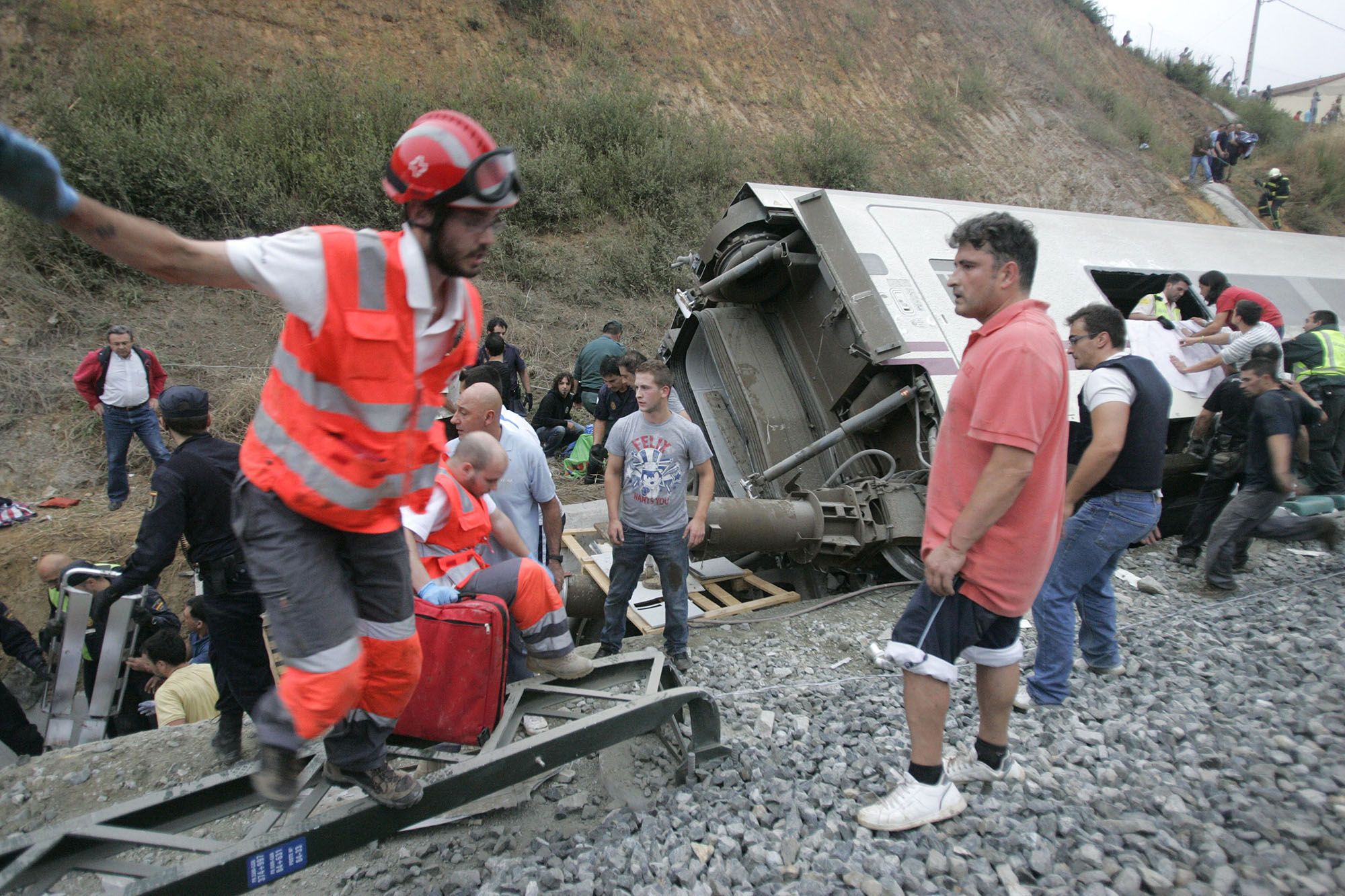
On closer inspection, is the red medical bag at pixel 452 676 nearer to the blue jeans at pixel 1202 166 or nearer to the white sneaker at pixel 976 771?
the white sneaker at pixel 976 771

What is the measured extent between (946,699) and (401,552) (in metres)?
1.71

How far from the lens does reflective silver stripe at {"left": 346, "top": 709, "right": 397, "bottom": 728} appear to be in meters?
2.22

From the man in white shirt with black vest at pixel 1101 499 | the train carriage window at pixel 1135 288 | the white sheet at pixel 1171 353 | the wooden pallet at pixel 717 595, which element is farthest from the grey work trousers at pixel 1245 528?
the wooden pallet at pixel 717 595

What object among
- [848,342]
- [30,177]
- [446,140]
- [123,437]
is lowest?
[123,437]

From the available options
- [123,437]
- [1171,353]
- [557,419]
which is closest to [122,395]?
[123,437]

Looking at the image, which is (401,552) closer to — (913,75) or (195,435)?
(195,435)

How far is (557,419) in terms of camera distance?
31.2 ft

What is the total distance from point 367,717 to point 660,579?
8.10ft

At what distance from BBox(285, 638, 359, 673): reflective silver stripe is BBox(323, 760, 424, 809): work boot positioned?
1.54ft

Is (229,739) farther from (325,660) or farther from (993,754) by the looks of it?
(993,754)

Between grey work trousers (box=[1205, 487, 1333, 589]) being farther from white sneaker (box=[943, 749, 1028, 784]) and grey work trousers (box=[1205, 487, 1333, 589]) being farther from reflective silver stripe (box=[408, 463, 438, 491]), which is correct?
reflective silver stripe (box=[408, 463, 438, 491])

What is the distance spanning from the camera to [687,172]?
14.1 meters

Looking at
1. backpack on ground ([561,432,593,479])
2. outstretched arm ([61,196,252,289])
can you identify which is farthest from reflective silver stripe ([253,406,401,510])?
backpack on ground ([561,432,593,479])

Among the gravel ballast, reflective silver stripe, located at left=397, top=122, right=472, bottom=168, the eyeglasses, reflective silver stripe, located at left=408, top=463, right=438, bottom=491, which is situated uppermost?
reflective silver stripe, located at left=397, top=122, right=472, bottom=168
